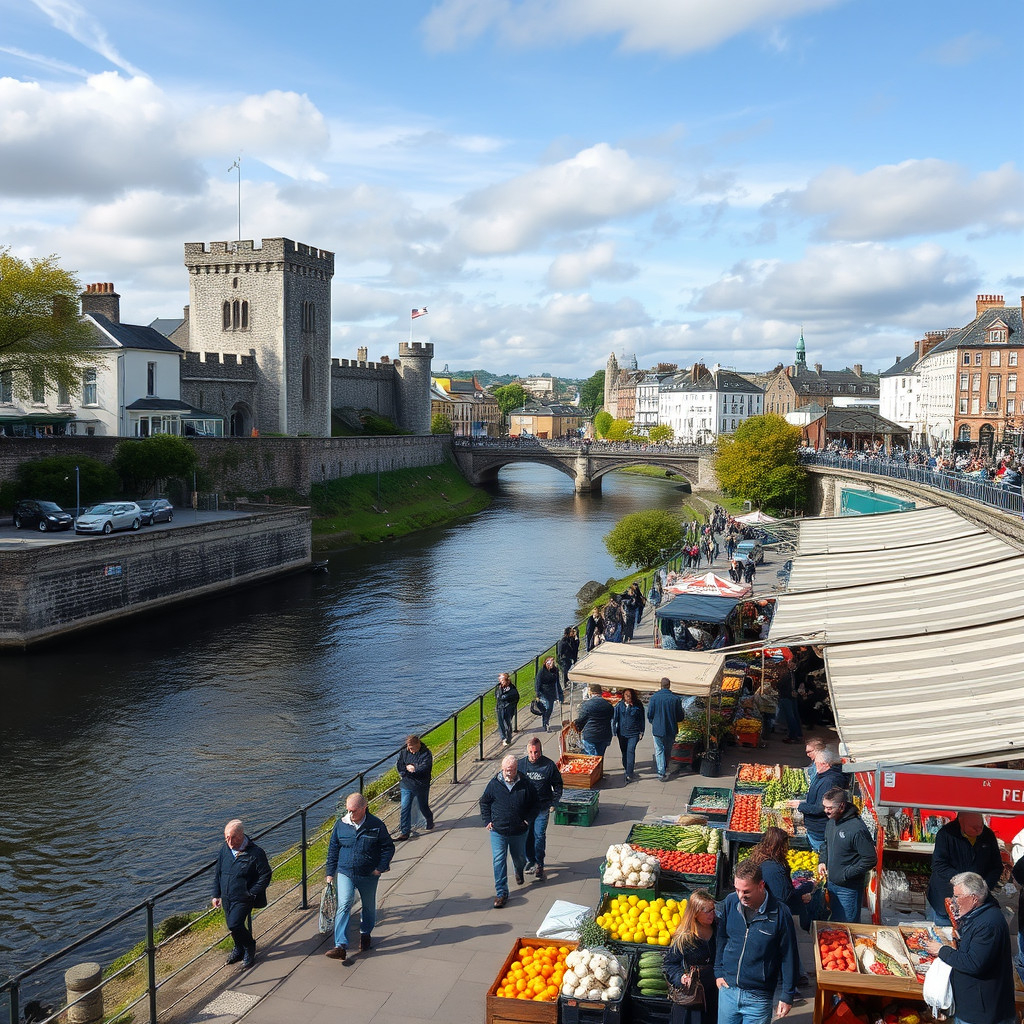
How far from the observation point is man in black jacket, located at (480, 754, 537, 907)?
9867mm

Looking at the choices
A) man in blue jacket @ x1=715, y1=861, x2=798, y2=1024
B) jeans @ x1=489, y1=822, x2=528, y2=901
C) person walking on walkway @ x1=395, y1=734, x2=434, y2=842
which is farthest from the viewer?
person walking on walkway @ x1=395, y1=734, x2=434, y2=842

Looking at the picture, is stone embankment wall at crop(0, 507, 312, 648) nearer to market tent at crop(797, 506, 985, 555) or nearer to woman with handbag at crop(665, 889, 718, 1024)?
market tent at crop(797, 506, 985, 555)

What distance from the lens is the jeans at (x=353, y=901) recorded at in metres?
8.92

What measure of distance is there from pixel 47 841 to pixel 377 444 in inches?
2185

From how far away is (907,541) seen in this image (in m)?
20.9

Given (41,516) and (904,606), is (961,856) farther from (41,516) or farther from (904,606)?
(41,516)

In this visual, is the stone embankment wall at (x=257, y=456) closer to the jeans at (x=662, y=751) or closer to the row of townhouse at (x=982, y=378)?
the jeans at (x=662, y=751)

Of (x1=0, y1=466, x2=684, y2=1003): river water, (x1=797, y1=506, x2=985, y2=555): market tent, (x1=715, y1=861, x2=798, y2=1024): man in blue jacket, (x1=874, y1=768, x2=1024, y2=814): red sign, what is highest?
(x1=797, y1=506, x2=985, y2=555): market tent

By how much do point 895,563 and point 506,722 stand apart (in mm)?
7914

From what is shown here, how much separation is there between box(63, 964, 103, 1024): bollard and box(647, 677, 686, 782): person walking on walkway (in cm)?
749

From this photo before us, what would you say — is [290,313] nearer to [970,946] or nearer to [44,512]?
[44,512]

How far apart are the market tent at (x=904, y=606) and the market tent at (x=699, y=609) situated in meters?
2.97

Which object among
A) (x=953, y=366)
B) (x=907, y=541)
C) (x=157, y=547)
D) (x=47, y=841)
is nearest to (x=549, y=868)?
(x=47, y=841)

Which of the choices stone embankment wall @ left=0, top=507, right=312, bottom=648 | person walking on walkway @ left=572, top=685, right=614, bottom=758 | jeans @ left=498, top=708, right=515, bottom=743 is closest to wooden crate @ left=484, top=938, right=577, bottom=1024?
person walking on walkway @ left=572, top=685, right=614, bottom=758
